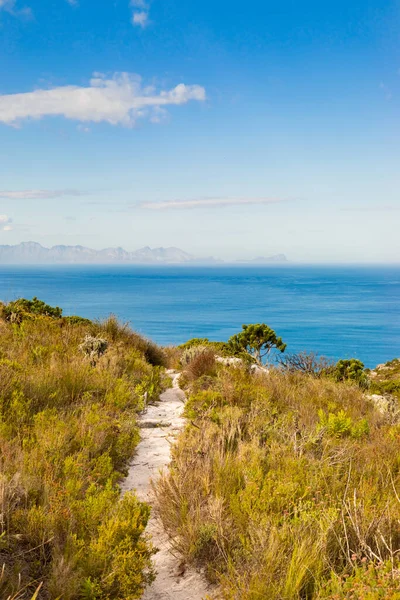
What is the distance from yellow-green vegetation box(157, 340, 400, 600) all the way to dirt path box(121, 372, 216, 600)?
12 cm

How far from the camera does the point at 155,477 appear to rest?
4.79 meters

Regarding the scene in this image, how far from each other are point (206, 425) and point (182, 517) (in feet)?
6.63

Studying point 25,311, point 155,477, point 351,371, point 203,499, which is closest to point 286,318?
point 351,371

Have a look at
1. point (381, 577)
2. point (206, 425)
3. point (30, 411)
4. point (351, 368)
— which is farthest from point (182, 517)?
point (351, 368)

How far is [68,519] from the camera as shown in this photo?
3.18 metres

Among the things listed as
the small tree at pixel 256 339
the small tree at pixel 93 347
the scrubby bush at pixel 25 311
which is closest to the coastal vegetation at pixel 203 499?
the small tree at pixel 93 347

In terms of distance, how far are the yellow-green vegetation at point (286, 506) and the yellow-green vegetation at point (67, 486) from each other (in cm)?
53

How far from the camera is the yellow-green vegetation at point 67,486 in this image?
9.23 ft

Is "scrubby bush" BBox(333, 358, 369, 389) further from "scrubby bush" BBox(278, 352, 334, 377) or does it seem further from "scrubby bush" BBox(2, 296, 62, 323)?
"scrubby bush" BBox(2, 296, 62, 323)

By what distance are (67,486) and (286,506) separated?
1.87 metres

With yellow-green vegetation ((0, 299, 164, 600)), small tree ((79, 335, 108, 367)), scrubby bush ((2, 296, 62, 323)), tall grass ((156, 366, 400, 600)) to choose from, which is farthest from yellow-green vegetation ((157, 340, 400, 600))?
scrubby bush ((2, 296, 62, 323))

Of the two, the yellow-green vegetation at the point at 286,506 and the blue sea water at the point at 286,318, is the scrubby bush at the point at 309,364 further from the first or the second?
the blue sea water at the point at 286,318

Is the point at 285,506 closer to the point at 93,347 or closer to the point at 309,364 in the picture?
the point at 93,347

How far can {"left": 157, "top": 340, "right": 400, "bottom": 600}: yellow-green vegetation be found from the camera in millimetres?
2693
